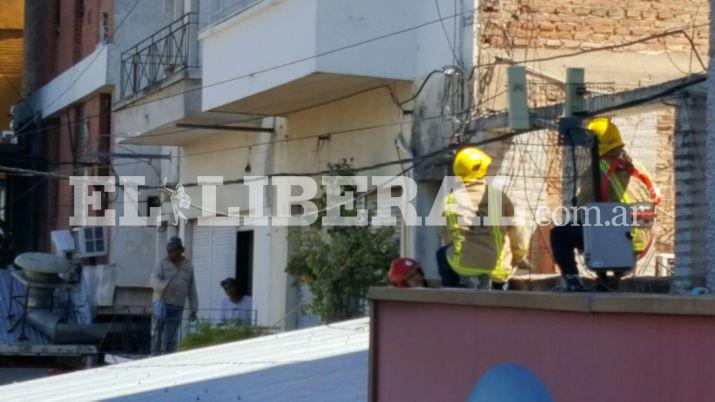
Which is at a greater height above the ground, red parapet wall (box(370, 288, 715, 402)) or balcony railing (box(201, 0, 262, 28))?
balcony railing (box(201, 0, 262, 28))

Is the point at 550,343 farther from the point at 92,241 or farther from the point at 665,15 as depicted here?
the point at 92,241

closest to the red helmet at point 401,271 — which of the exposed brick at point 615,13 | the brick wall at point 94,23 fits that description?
the exposed brick at point 615,13

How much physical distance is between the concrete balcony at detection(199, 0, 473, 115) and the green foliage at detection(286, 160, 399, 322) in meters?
1.56

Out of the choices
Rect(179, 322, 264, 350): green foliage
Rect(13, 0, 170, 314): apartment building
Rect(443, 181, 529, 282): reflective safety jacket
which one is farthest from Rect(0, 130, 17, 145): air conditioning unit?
Rect(443, 181, 529, 282): reflective safety jacket

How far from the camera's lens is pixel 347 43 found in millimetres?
12180

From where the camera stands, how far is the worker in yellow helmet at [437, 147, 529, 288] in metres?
8.96

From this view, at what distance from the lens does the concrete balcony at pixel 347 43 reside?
39.7 feet

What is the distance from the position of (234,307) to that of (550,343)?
10659mm

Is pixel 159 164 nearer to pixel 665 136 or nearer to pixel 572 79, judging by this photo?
pixel 665 136

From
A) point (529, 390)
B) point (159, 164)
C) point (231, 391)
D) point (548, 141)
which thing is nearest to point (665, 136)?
point (548, 141)

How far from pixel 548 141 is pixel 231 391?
4574 mm

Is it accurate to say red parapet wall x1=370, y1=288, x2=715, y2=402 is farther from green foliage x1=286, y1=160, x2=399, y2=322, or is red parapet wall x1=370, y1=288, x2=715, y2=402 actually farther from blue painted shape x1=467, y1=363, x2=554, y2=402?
green foliage x1=286, y1=160, x2=399, y2=322

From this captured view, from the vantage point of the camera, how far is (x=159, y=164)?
2041 cm

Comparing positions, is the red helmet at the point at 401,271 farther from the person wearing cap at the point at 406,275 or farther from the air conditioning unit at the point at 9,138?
the air conditioning unit at the point at 9,138
